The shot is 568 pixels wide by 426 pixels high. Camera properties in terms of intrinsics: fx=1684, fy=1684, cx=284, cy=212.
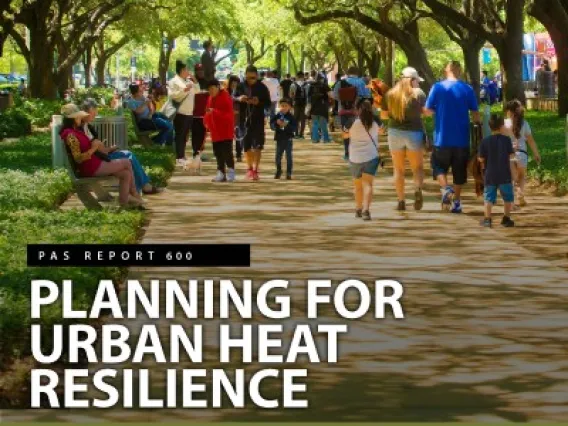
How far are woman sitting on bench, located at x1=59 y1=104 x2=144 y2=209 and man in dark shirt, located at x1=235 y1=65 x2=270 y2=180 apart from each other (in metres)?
5.85

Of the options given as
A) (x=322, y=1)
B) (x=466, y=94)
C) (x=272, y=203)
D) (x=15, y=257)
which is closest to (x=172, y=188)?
(x=272, y=203)

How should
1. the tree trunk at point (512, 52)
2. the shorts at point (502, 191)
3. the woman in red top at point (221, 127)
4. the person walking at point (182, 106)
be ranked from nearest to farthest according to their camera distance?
the shorts at point (502, 191), the woman in red top at point (221, 127), the person walking at point (182, 106), the tree trunk at point (512, 52)

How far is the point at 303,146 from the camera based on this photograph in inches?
1411

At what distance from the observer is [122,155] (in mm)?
19812

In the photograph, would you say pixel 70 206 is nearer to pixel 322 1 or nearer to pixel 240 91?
pixel 240 91

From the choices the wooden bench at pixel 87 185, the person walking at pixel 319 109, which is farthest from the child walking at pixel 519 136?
the person walking at pixel 319 109

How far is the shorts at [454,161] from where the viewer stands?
19078 mm

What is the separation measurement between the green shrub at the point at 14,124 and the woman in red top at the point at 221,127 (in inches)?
506

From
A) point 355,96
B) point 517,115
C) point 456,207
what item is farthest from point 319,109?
point 456,207

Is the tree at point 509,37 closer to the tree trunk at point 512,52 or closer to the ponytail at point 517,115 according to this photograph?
the tree trunk at point 512,52

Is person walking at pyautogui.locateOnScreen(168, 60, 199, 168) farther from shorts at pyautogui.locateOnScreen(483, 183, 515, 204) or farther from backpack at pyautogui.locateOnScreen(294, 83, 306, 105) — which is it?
backpack at pyautogui.locateOnScreen(294, 83, 306, 105)

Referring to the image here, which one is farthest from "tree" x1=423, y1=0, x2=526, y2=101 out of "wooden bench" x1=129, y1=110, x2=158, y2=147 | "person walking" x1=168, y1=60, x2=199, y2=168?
"person walking" x1=168, y1=60, x2=199, y2=168

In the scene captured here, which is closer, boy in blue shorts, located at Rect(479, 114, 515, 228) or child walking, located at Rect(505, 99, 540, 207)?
boy in blue shorts, located at Rect(479, 114, 515, 228)

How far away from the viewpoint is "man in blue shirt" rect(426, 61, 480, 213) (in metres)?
19.0
